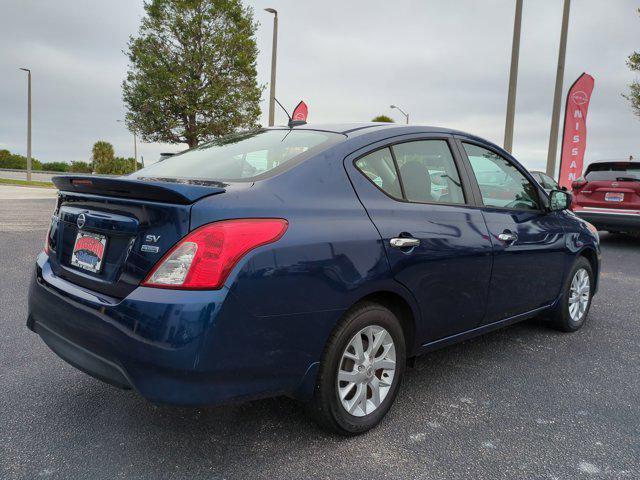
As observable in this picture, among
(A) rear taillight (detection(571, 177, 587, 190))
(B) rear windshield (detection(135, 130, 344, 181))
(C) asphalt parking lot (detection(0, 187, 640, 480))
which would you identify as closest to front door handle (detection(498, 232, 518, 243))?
(C) asphalt parking lot (detection(0, 187, 640, 480))

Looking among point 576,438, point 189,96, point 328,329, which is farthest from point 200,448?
point 189,96

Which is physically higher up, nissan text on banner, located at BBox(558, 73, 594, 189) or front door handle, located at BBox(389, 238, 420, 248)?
nissan text on banner, located at BBox(558, 73, 594, 189)

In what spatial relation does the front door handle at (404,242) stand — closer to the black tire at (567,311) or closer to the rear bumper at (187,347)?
the rear bumper at (187,347)

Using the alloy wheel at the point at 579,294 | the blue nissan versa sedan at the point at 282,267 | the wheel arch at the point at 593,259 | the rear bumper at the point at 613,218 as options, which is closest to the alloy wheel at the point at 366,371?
the blue nissan versa sedan at the point at 282,267

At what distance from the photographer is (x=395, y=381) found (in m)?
2.71

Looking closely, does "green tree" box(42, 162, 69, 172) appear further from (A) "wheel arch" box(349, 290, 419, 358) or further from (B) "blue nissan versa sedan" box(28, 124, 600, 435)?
(A) "wheel arch" box(349, 290, 419, 358)

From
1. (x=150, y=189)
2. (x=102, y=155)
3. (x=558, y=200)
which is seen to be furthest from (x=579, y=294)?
(x=102, y=155)

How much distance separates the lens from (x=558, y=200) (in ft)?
13.0

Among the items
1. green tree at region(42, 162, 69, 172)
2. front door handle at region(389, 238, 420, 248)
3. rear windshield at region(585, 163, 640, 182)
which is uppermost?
green tree at region(42, 162, 69, 172)

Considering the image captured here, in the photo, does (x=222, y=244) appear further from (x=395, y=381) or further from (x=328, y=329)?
(x=395, y=381)

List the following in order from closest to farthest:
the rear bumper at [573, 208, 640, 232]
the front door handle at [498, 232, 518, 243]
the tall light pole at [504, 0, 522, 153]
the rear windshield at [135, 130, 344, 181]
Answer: the rear windshield at [135, 130, 344, 181], the front door handle at [498, 232, 518, 243], the rear bumper at [573, 208, 640, 232], the tall light pole at [504, 0, 522, 153]

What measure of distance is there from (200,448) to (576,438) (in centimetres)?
183

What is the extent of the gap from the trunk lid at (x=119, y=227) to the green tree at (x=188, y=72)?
21.7 m

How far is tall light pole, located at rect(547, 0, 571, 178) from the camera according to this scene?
1445 centimetres
